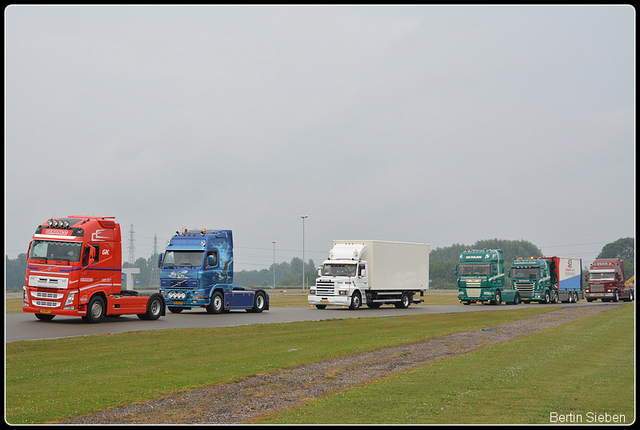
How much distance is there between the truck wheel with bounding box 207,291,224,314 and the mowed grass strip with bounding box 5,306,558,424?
695 centimetres

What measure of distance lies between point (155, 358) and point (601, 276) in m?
55.5

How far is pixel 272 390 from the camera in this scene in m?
12.3

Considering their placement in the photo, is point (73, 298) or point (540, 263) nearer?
point (73, 298)

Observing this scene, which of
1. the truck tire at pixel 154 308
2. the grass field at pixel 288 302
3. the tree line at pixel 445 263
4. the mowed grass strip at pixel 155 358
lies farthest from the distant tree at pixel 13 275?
the mowed grass strip at pixel 155 358

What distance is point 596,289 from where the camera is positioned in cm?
6200

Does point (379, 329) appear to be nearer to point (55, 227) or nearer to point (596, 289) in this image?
point (55, 227)

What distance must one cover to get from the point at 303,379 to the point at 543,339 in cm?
1180

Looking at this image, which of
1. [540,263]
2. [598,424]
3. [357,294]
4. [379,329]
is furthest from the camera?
[540,263]

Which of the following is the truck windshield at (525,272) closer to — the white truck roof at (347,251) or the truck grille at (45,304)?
the white truck roof at (347,251)

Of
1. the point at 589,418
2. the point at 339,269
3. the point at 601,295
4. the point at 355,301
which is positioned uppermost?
the point at 339,269

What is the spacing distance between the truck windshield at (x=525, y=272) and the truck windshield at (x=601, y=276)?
1149 cm

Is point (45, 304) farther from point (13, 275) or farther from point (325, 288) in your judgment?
point (13, 275)

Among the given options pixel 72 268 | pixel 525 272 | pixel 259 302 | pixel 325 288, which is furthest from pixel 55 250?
pixel 525 272

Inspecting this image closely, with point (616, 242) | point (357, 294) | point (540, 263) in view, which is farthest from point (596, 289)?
point (616, 242)
